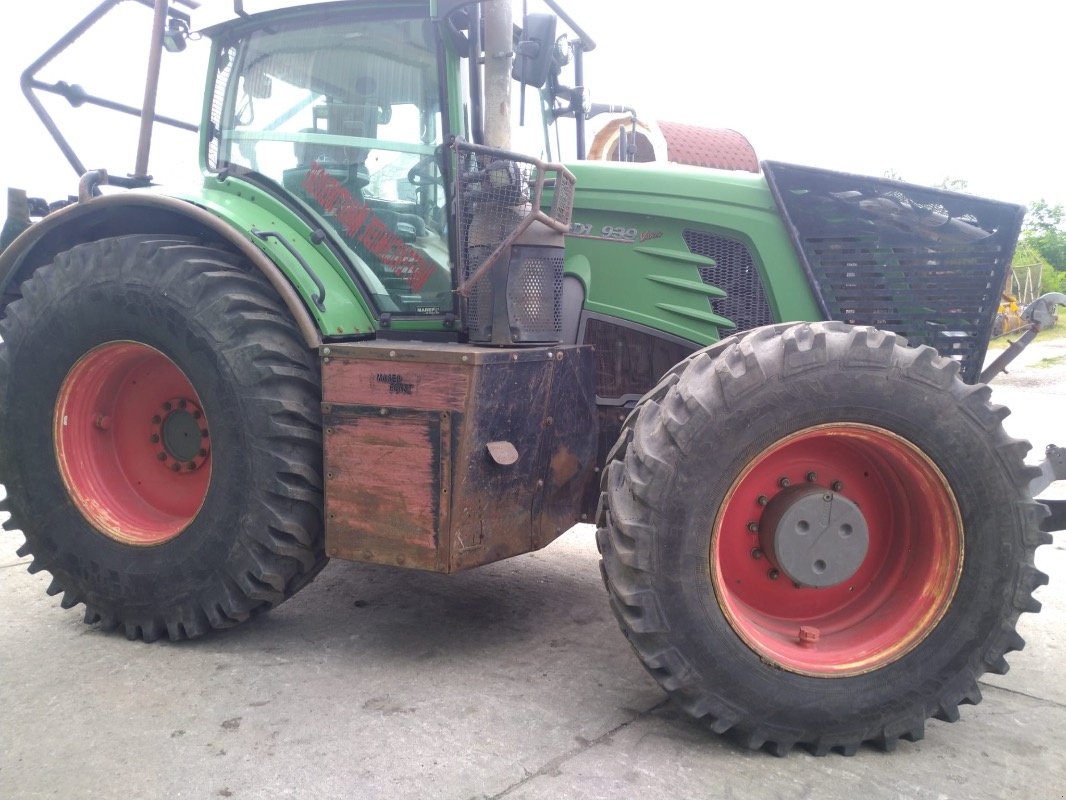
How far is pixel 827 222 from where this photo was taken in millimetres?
3346

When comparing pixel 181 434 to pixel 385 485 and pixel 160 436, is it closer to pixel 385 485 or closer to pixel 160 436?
pixel 160 436

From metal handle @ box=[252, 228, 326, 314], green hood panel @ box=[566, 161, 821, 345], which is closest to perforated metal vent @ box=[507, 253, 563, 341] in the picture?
green hood panel @ box=[566, 161, 821, 345]

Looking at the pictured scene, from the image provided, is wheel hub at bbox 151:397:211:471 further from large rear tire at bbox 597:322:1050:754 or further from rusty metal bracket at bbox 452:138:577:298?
large rear tire at bbox 597:322:1050:754

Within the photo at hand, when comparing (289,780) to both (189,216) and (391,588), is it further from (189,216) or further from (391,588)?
(189,216)

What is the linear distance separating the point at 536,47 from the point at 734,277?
1137 mm

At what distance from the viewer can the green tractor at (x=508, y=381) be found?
8.71ft

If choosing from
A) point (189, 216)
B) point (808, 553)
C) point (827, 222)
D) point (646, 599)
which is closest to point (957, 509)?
point (808, 553)

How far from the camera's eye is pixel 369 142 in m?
3.49

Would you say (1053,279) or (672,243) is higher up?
(672,243)

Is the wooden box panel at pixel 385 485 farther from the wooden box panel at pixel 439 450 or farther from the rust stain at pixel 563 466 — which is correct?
the rust stain at pixel 563 466

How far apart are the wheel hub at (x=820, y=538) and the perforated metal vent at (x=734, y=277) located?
89 cm

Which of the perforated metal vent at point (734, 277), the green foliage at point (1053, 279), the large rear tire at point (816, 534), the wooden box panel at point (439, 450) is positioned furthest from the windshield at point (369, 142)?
the green foliage at point (1053, 279)

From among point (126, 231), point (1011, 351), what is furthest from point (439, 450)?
point (1011, 351)

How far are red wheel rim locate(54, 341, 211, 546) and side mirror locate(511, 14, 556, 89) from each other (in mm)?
1769
